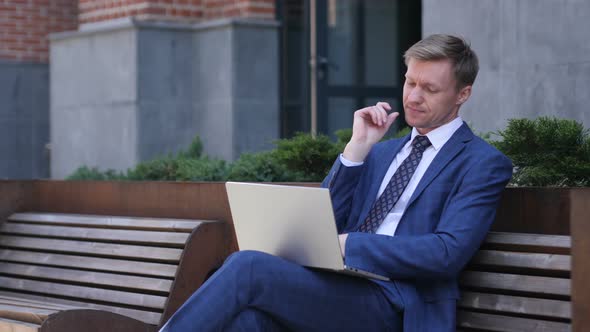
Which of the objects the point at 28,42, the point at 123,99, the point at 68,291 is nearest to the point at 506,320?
the point at 68,291

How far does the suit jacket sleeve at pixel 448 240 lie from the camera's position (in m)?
3.49

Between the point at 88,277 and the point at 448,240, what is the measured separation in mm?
2019

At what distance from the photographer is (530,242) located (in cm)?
352

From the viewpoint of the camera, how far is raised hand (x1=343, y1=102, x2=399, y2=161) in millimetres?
4000

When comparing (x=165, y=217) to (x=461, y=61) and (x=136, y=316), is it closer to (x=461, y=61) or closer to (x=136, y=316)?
(x=136, y=316)

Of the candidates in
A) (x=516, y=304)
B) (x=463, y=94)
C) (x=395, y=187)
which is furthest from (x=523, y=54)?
(x=516, y=304)

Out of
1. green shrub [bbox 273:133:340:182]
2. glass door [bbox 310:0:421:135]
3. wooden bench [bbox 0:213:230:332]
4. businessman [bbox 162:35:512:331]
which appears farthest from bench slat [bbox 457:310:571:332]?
glass door [bbox 310:0:421:135]

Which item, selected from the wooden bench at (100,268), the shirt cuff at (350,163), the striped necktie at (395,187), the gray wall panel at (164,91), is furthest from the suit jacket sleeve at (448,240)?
the gray wall panel at (164,91)

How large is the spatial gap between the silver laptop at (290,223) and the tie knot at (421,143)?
0.52 metres

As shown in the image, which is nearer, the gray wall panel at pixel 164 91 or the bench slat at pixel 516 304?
the bench slat at pixel 516 304

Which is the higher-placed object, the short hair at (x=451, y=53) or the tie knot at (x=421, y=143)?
the short hair at (x=451, y=53)

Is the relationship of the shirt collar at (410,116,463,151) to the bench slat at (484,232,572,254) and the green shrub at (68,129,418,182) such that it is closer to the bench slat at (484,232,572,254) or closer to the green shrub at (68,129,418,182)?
the bench slat at (484,232,572,254)

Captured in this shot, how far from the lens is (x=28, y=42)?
11.4m

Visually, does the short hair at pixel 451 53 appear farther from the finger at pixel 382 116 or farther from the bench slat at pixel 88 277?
the bench slat at pixel 88 277
